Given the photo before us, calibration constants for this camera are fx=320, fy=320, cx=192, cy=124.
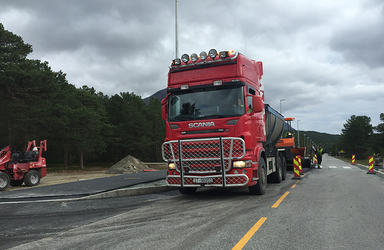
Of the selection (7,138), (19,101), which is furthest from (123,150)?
(19,101)

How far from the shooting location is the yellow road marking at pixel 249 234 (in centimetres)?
454

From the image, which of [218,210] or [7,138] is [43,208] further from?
[7,138]

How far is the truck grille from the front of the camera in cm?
856

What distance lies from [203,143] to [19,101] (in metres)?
25.5

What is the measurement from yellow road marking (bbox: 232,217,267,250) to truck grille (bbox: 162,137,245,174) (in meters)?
2.48

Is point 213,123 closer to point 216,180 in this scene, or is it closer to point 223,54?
point 216,180

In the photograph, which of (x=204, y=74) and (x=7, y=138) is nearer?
(x=204, y=74)

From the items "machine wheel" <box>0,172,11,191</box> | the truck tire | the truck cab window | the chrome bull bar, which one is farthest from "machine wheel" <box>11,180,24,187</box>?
the truck cab window

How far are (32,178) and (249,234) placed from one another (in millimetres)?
13497

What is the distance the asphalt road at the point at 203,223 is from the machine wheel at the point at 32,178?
640 cm

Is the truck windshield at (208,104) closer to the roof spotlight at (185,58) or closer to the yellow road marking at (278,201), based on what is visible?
the roof spotlight at (185,58)

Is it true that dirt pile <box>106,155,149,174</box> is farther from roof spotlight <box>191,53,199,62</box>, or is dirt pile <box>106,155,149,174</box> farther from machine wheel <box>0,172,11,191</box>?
roof spotlight <box>191,53,199,62</box>

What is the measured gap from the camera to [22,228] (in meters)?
6.38

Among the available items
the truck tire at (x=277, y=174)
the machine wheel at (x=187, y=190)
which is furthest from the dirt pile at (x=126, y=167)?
the machine wheel at (x=187, y=190)
